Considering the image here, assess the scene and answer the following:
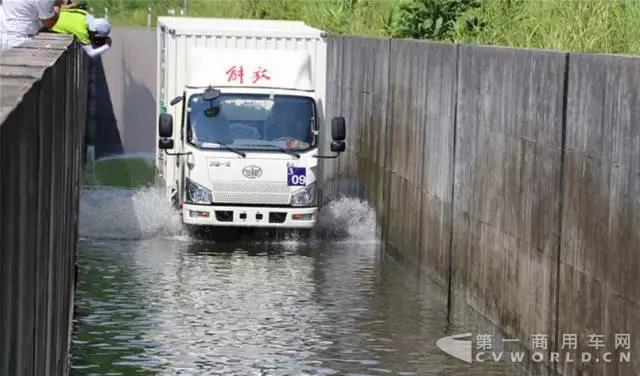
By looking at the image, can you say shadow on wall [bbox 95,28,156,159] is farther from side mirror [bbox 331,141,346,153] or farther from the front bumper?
side mirror [bbox 331,141,346,153]

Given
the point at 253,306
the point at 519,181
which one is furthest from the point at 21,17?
the point at 253,306

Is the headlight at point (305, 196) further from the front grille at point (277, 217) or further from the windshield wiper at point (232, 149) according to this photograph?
the windshield wiper at point (232, 149)

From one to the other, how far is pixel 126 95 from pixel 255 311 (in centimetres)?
2359

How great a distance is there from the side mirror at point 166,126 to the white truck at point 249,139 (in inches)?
1.7

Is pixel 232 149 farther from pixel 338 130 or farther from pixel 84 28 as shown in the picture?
pixel 84 28

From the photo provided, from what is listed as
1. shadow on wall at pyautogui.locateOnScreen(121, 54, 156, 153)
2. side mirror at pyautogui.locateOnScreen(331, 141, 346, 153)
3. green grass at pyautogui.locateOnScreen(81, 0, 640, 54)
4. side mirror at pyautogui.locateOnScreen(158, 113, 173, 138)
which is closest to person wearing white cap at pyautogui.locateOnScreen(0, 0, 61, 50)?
green grass at pyautogui.locateOnScreen(81, 0, 640, 54)

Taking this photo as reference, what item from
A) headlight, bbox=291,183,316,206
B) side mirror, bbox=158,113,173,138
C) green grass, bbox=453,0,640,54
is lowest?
headlight, bbox=291,183,316,206

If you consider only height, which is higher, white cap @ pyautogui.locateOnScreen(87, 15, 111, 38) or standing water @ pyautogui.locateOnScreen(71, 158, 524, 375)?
white cap @ pyautogui.locateOnScreen(87, 15, 111, 38)

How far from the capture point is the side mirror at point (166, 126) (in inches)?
834

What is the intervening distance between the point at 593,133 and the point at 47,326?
21.0ft

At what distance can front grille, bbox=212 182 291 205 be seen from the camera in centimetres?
2180

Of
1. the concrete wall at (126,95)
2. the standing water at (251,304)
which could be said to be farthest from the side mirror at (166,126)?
the concrete wall at (126,95)

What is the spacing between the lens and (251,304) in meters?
17.1

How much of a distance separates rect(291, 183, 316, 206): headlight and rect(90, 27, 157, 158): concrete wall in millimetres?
17061
